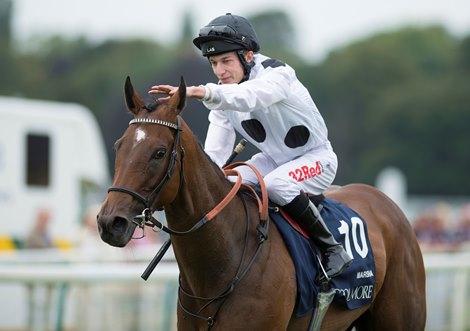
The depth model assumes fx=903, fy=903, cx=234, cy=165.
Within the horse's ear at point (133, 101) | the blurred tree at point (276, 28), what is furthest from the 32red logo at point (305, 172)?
the blurred tree at point (276, 28)

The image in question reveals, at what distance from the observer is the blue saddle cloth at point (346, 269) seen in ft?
17.7

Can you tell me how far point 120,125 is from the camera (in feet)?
155

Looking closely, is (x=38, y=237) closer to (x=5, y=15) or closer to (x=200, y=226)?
(x=200, y=226)

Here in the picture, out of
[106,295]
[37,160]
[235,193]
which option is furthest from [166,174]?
[37,160]

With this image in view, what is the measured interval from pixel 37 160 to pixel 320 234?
11.2 meters

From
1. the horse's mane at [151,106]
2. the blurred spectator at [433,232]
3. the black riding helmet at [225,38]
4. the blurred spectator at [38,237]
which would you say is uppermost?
the black riding helmet at [225,38]

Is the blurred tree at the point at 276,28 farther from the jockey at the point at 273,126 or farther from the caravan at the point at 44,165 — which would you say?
the jockey at the point at 273,126

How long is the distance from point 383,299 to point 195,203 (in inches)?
74.9

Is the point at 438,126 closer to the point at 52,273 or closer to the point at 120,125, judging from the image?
the point at 120,125

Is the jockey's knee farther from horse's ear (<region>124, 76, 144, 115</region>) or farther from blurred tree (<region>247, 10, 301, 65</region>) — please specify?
blurred tree (<region>247, 10, 301, 65</region>)

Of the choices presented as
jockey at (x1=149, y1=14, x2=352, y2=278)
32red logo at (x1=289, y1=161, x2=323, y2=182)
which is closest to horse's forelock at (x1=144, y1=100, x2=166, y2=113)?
jockey at (x1=149, y1=14, x2=352, y2=278)

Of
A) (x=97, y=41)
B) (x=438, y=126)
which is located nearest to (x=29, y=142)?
(x=438, y=126)

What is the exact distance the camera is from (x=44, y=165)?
16141 mm

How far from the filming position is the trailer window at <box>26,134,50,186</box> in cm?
1590
